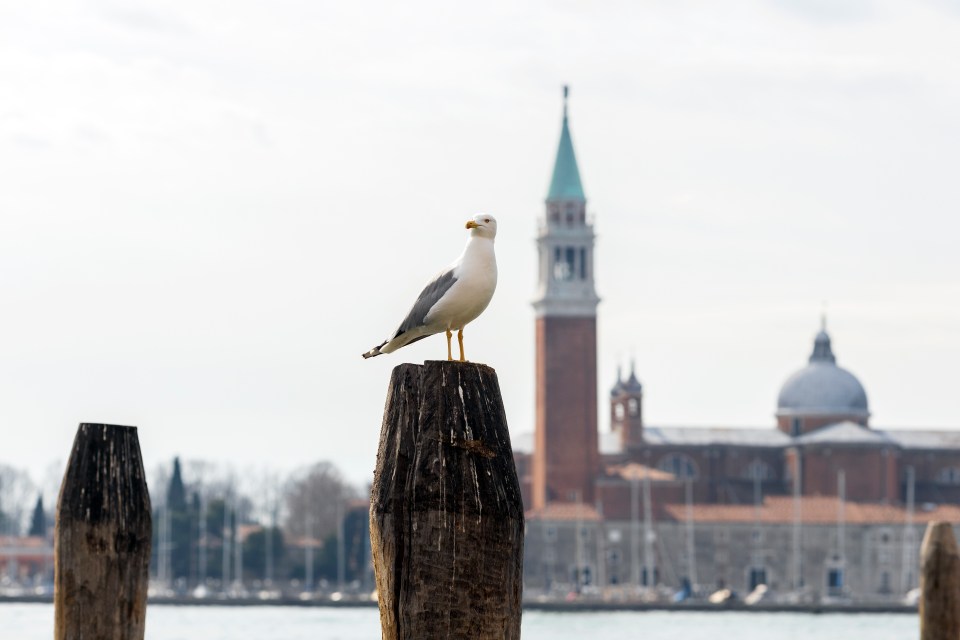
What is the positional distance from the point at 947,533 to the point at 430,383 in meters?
8.24

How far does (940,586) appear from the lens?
12.9m

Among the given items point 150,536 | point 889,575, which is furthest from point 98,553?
point 889,575

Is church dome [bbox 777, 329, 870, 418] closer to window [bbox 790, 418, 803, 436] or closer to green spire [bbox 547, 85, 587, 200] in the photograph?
window [bbox 790, 418, 803, 436]

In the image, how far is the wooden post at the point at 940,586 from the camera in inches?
501

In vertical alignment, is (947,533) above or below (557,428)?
below

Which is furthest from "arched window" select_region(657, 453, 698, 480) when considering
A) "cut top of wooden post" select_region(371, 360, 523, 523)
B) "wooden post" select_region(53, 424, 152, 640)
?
"cut top of wooden post" select_region(371, 360, 523, 523)

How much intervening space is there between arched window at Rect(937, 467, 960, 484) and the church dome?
387 cm

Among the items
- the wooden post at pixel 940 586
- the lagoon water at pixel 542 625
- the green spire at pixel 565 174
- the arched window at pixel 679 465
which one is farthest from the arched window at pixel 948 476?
the wooden post at pixel 940 586

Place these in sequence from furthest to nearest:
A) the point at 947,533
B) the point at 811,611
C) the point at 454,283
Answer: the point at 811,611, the point at 947,533, the point at 454,283

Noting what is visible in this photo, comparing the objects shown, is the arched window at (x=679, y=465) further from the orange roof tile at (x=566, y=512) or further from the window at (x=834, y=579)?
the window at (x=834, y=579)

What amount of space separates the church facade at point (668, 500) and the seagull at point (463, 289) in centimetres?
7504

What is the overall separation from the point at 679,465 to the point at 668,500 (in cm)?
329

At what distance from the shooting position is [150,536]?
754 centimetres

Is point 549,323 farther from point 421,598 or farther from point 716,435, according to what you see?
point 421,598
